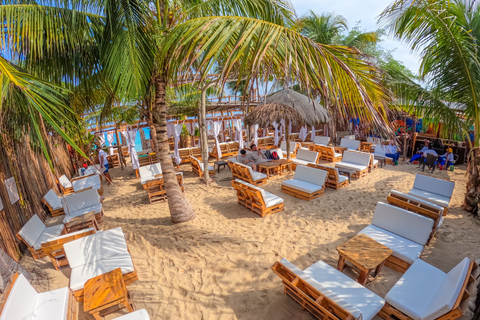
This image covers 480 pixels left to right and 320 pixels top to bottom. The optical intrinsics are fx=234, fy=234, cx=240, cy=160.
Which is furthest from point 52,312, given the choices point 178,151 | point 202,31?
point 178,151

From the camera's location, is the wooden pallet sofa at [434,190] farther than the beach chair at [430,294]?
Yes

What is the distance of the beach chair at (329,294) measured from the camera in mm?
2471

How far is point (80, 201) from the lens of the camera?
617 centimetres

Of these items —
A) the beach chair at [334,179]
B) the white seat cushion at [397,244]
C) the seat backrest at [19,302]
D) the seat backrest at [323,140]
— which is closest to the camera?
the seat backrest at [19,302]

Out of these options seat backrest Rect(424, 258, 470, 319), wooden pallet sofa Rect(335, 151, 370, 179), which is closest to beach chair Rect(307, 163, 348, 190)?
wooden pallet sofa Rect(335, 151, 370, 179)

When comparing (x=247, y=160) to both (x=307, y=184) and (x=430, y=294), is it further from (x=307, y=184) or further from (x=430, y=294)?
(x=430, y=294)

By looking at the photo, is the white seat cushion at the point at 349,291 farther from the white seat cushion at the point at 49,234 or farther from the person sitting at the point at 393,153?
the person sitting at the point at 393,153

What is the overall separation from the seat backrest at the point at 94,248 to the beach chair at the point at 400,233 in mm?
4327

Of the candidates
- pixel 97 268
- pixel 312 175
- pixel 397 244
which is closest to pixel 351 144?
pixel 312 175

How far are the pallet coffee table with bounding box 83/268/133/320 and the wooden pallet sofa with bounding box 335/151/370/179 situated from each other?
748 centimetres

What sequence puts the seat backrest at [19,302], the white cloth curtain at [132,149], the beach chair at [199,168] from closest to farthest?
the seat backrest at [19,302] → the beach chair at [199,168] → the white cloth curtain at [132,149]

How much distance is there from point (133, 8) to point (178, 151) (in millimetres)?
7632

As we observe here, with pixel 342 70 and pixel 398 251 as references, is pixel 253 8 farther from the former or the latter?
pixel 398 251

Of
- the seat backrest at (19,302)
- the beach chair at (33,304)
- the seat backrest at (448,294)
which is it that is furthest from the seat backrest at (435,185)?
the seat backrest at (19,302)
